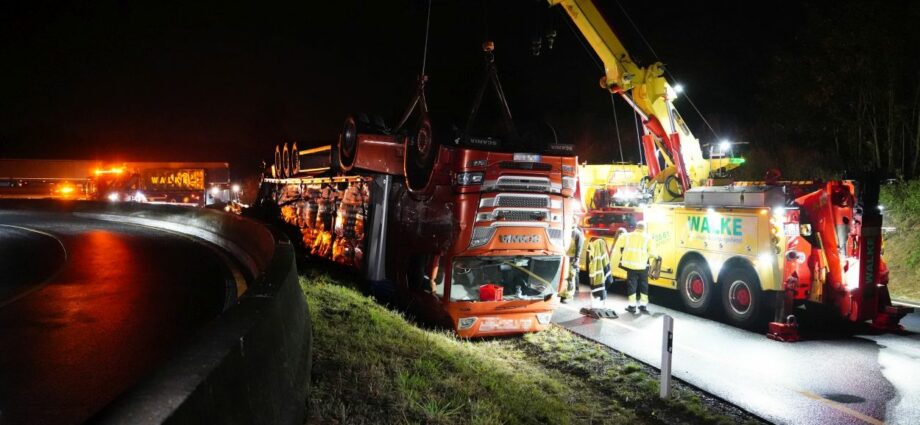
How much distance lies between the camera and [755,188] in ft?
32.5

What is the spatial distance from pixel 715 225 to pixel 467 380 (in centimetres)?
639

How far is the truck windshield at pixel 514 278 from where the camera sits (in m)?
9.26

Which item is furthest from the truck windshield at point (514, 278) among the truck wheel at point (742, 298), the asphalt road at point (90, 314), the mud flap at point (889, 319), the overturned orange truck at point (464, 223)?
the mud flap at point (889, 319)

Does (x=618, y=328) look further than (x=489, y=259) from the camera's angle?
Yes

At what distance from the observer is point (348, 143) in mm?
10602

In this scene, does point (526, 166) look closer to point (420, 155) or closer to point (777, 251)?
point (420, 155)

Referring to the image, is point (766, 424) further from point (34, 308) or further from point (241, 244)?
point (241, 244)

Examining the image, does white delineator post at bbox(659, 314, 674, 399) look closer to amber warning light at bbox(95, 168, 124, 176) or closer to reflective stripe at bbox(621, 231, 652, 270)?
reflective stripe at bbox(621, 231, 652, 270)

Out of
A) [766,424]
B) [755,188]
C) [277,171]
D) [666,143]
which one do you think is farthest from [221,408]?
[277,171]

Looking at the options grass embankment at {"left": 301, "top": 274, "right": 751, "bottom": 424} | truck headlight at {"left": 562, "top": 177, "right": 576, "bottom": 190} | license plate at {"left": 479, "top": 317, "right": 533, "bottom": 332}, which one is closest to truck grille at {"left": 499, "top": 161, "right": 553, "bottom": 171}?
truck headlight at {"left": 562, "top": 177, "right": 576, "bottom": 190}

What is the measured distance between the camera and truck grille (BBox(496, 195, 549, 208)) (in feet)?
26.9

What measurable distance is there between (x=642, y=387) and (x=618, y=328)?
2930mm

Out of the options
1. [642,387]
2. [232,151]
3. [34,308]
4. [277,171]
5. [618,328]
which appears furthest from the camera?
[232,151]

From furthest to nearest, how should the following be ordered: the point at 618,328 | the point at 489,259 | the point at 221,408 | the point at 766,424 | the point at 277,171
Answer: the point at 277,171 → the point at 618,328 → the point at 489,259 → the point at 766,424 → the point at 221,408
